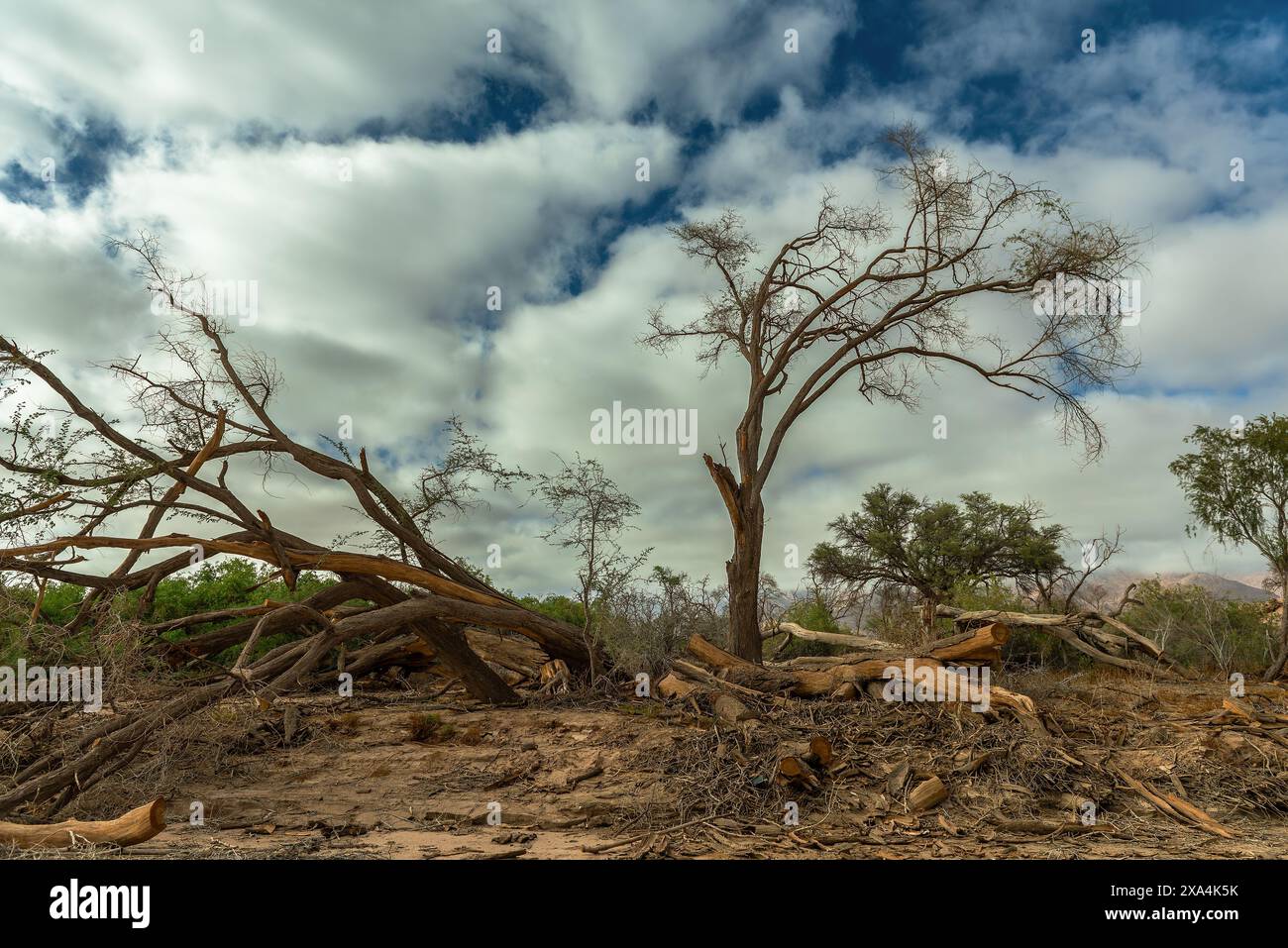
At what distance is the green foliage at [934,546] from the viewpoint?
24.2m

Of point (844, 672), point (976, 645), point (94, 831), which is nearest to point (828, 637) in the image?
point (844, 672)

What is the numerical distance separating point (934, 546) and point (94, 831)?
2198cm

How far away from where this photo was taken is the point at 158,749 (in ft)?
Answer: 28.8

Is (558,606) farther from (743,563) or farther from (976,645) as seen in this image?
(976,645)

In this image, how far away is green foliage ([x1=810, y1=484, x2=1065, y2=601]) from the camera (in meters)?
24.2

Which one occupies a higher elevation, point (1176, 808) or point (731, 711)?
point (731, 711)

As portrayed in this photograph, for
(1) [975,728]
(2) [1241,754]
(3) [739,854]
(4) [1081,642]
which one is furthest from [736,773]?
(4) [1081,642]

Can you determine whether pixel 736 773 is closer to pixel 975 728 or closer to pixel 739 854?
pixel 739 854

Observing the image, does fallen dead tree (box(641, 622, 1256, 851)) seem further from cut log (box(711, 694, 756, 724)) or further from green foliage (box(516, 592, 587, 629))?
green foliage (box(516, 592, 587, 629))

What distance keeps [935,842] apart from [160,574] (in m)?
9.31

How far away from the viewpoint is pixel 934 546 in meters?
24.6

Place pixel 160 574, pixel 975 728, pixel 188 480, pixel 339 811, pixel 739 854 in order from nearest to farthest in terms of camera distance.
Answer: pixel 739 854
pixel 339 811
pixel 975 728
pixel 188 480
pixel 160 574

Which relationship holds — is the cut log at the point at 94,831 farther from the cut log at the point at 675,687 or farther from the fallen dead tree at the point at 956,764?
the cut log at the point at 675,687

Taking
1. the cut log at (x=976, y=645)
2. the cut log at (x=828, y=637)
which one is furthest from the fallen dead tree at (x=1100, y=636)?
the cut log at (x=976, y=645)
